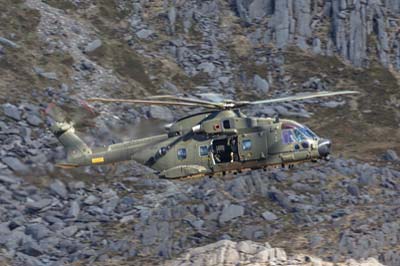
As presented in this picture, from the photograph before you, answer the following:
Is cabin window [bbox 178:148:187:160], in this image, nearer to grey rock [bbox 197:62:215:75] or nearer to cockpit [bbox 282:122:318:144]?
cockpit [bbox 282:122:318:144]

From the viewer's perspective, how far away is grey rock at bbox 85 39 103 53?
58.5 m

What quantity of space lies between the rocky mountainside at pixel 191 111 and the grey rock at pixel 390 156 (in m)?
0.11

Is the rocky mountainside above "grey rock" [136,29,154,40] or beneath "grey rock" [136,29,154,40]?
beneath

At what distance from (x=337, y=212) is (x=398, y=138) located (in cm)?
1128

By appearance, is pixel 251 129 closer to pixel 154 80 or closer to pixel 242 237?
pixel 242 237

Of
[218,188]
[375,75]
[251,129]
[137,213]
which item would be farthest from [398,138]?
[251,129]

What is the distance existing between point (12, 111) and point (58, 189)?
21.8ft

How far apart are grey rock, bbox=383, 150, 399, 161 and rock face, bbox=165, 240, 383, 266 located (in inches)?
523

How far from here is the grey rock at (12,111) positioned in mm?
49859

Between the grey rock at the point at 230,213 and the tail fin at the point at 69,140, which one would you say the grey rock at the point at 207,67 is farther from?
the tail fin at the point at 69,140

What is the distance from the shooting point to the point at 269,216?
4431 cm

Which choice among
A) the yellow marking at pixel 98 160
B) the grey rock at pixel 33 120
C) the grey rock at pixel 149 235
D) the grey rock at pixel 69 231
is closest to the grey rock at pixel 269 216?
the grey rock at pixel 149 235

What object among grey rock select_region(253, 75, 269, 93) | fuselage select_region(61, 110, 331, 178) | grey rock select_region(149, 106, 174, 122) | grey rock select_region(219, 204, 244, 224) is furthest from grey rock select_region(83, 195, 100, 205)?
grey rock select_region(253, 75, 269, 93)

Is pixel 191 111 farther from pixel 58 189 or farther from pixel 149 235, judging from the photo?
pixel 149 235
